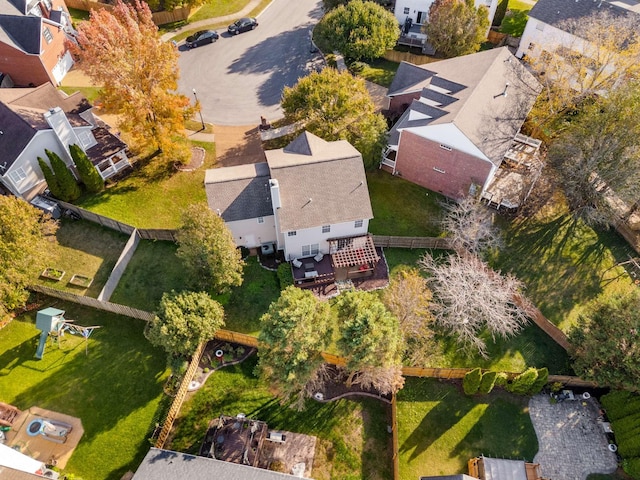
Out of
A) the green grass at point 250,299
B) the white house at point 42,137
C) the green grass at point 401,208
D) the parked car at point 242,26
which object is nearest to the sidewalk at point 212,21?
the parked car at point 242,26

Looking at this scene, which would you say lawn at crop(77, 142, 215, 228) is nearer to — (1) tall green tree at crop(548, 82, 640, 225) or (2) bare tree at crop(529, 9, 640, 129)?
(1) tall green tree at crop(548, 82, 640, 225)

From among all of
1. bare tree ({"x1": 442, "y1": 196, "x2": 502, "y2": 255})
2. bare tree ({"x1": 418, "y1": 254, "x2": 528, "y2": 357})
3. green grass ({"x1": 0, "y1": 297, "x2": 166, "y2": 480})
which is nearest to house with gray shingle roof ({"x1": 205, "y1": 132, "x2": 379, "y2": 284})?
bare tree ({"x1": 418, "y1": 254, "x2": 528, "y2": 357})

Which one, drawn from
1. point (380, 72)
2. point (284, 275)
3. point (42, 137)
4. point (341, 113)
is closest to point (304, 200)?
point (284, 275)

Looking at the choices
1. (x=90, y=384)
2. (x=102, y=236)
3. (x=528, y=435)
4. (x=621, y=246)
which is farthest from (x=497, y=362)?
(x=102, y=236)

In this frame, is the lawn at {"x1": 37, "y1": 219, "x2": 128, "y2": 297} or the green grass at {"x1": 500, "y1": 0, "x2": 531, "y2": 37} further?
the green grass at {"x1": 500, "y1": 0, "x2": 531, "y2": 37}

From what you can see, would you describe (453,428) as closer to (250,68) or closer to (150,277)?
(150,277)

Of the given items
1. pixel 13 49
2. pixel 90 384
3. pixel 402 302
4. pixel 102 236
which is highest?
pixel 13 49

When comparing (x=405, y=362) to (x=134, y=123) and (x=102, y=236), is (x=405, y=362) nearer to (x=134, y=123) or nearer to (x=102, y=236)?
(x=102, y=236)
